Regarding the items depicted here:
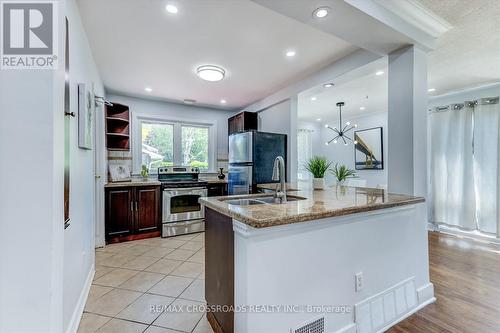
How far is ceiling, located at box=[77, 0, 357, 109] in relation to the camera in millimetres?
1899

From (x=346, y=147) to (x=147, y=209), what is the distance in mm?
5464

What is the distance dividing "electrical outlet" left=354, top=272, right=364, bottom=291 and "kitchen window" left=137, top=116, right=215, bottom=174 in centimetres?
402

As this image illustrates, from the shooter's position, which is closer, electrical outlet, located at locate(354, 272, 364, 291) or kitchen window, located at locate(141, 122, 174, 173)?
electrical outlet, located at locate(354, 272, 364, 291)

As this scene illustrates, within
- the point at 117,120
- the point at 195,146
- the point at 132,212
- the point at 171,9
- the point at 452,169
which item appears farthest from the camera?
the point at 195,146

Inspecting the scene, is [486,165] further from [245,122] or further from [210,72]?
[210,72]

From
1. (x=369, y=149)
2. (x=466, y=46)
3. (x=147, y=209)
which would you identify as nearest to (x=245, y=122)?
(x=147, y=209)

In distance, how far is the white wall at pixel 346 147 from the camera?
5.54m

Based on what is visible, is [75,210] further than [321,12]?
Yes

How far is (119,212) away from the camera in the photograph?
11.6 ft

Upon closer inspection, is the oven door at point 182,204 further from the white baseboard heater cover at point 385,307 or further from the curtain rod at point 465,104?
the curtain rod at point 465,104

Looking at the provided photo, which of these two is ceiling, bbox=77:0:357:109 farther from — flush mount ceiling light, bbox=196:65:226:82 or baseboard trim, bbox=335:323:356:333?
baseboard trim, bbox=335:323:356:333

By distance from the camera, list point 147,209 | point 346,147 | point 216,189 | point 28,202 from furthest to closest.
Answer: point 346,147
point 216,189
point 147,209
point 28,202

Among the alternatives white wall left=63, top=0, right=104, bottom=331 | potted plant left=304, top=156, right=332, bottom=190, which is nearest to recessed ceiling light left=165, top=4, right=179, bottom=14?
white wall left=63, top=0, right=104, bottom=331

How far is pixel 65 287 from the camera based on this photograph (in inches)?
55.7
